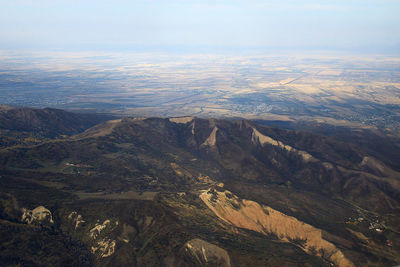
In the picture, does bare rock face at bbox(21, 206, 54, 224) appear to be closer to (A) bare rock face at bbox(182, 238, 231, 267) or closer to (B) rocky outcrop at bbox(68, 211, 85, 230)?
(B) rocky outcrop at bbox(68, 211, 85, 230)

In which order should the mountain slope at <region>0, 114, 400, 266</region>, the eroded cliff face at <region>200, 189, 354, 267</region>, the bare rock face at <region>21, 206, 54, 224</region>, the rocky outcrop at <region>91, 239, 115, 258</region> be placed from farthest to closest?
the eroded cliff face at <region>200, 189, 354, 267</region> → the bare rock face at <region>21, 206, 54, 224</region> → the mountain slope at <region>0, 114, 400, 266</region> → the rocky outcrop at <region>91, 239, 115, 258</region>

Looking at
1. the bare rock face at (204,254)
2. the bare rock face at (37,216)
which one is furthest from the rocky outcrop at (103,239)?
the bare rock face at (204,254)

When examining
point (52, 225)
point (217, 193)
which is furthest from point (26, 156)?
point (217, 193)

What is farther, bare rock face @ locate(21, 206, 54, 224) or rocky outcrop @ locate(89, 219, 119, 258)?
bare rock face @ locate(21, 206, 54, 224)

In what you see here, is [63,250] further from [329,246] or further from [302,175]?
[302,175]

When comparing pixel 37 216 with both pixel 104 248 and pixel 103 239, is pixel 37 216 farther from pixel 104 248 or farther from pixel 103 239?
pixel 104 248

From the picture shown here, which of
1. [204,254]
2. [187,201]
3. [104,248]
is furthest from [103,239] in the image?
[187,201]

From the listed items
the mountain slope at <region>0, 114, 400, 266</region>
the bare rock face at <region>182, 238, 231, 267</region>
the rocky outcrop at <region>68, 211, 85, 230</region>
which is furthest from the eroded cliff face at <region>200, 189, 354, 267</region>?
the rocky outcrop at <region>68, 211, 85, 230</region>
